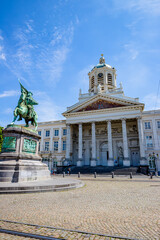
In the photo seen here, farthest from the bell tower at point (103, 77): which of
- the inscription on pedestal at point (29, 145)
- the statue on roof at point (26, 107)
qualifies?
the inscription on pedestal at point (29, 145)

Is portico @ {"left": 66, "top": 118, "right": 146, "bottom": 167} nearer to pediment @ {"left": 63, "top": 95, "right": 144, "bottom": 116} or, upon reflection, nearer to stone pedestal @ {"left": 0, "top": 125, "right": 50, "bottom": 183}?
pediment @ {"left": 63, "top": 95, "right": 144, "bottom": 116}

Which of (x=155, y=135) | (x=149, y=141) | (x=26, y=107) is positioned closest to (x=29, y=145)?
(x=26, y=107)

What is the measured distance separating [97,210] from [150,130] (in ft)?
121

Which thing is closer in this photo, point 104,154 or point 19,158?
point 19,158

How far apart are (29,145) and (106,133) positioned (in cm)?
3158

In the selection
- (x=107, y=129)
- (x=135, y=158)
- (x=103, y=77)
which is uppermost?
(x=103, y=77)

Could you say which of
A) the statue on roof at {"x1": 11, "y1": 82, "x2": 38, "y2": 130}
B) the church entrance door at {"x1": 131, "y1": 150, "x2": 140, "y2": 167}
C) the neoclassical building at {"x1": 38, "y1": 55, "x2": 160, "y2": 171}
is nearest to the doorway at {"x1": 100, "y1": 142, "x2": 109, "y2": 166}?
the neoclassical building at {"x1": 38, "y1": 55, "x2": 160, "y2": 171}

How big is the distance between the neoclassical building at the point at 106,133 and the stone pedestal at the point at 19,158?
2476 cm

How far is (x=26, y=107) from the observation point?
13453 millimetres

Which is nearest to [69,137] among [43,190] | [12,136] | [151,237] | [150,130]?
[150,130]

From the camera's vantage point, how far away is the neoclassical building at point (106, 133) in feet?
118

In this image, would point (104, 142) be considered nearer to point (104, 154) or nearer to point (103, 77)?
point (104, 154)

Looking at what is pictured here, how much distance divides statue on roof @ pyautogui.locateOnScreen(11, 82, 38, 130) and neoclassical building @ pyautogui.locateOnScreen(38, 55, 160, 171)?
24.8 meters

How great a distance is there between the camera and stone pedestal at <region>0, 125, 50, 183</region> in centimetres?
1006
